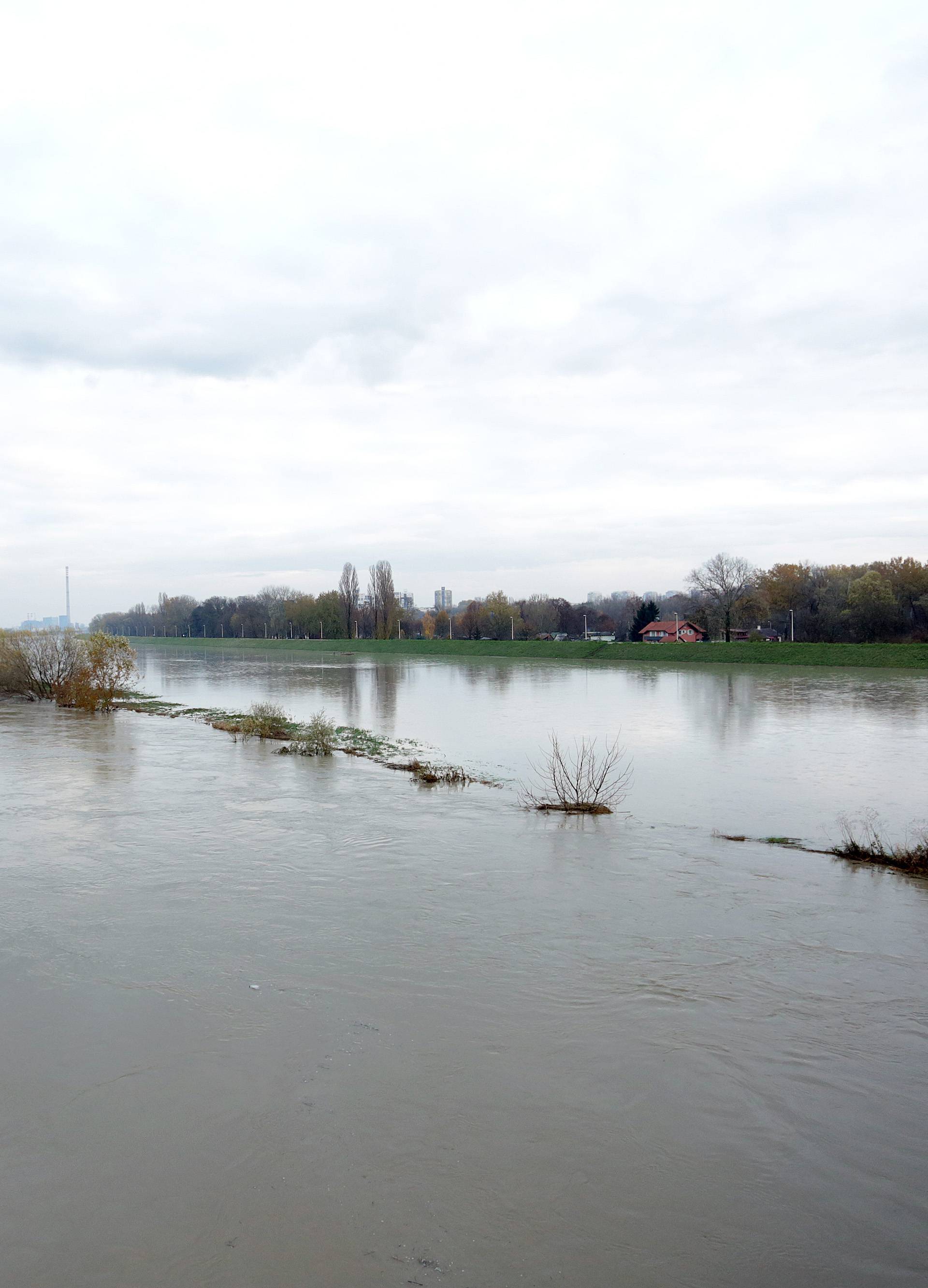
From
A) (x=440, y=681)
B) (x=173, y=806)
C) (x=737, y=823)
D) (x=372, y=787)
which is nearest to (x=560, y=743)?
(x=372, y=787)

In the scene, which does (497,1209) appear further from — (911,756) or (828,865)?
(911,756)

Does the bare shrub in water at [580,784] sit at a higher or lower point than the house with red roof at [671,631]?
lower

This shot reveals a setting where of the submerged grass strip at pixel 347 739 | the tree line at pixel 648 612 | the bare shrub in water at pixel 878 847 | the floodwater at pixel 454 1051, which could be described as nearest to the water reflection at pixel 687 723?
the bare shrub in water at pixel 878 847

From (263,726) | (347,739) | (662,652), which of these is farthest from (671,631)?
(263,726)

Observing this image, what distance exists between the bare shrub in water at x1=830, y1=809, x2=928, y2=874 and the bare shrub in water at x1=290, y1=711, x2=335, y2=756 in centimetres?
852

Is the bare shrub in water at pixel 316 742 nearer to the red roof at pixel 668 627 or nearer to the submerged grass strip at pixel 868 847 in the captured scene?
the submerged grass strip at pixel 868 847

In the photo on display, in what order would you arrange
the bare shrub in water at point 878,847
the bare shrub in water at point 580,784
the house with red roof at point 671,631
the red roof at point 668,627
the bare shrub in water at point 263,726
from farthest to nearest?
the red roof at point 668,627
the house with red roof at point 671,631
the bare shrub in water at point 263,726
the bare shrub in water at point 580,784
the bare shrub in water at point 878,847

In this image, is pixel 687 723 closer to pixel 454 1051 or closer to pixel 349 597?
pixel 454 1051

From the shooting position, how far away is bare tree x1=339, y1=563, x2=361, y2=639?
89125 millimetres

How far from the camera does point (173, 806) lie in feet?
34.7

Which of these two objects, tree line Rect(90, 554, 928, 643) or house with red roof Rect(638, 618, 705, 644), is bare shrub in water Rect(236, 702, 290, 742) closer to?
tree line Rect(90, 554, 928, 643)

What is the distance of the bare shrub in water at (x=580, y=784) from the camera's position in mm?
10398

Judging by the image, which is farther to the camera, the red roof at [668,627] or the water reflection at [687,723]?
the red roof at [668,627]

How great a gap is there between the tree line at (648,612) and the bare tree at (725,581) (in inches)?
3.6
